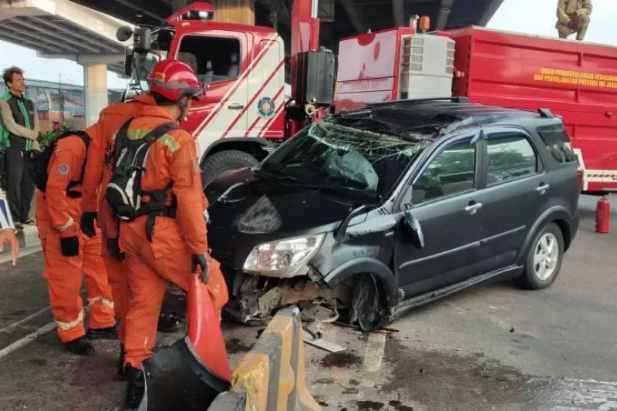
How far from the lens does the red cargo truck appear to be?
7.83 meters

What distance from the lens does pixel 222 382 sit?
8.67ft

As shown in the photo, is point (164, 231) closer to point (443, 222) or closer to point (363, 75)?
point (443, 222)

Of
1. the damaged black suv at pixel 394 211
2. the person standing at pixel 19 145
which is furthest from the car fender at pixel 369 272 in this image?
the person standing at pixel 19 145

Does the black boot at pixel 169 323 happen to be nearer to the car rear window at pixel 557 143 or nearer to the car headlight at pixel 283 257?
the car headlight at pixel 283 257

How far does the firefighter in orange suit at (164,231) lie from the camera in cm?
292

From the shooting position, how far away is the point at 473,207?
459 centimetres

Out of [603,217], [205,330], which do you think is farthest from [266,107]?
[205,330]

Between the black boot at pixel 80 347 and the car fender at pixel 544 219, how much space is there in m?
3.50

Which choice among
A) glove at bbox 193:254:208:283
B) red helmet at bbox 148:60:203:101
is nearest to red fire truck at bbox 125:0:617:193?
red helmet at bbox 148:60:203:101

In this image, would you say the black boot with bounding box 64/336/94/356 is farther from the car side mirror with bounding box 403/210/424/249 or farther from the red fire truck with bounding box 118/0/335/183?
the red fire truck with bounding box 118/0/335/183

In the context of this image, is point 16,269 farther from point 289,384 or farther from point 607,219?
point 607,219

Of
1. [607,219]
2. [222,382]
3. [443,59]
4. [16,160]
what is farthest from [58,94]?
[222,382]

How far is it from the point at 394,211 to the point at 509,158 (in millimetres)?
1536

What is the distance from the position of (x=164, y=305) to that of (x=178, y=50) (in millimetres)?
3855
